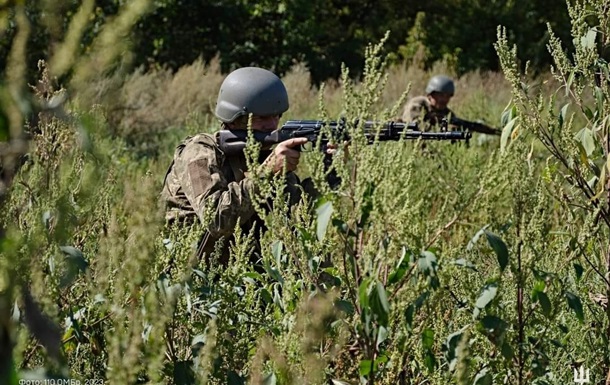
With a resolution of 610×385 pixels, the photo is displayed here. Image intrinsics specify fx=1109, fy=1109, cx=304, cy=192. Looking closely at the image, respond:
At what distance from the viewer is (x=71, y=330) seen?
2.95 meters

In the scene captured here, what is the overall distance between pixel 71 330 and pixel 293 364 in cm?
74

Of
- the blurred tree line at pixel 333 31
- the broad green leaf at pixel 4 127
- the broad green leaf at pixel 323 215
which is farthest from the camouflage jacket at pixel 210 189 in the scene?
the blurred tree line at pixel 333 31

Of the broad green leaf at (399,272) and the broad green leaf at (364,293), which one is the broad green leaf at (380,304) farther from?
the broad green leaf at (399,272)

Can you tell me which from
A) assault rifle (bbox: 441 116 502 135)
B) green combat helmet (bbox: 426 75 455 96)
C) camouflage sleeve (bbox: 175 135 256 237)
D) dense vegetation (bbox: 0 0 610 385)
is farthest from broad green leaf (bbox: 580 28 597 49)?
green combat helmet (bbox: 426 75 455 96)

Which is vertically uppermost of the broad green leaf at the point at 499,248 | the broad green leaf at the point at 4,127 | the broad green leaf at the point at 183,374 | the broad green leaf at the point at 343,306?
the broad green leaf at the point at 4,127

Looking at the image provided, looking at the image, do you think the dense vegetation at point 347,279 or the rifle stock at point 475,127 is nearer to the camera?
the dense vegetation at point 347,279

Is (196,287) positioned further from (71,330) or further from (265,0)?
(265,0)

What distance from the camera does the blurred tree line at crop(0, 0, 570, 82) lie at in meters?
20.1

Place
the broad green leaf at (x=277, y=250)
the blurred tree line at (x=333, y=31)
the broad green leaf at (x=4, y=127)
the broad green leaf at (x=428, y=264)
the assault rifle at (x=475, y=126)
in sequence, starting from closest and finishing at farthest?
1. the broad green leaf at (x=4, y=127)
2. the broad green leaf at (x=428, y=264)
3. the broad green leaf at (x=277, y=250)
4. the assault rifle at (x=475, y=126)
5. the blurred tree line at (x=333, y=31)

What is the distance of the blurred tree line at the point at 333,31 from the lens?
791 inches

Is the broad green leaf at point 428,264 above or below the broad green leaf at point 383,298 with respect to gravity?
above

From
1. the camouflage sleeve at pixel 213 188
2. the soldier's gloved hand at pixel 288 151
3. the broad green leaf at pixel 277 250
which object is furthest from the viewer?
the soldier's gloved hand at pixel 288 151

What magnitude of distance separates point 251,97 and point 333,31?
18.7 m

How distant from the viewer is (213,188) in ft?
14.1
